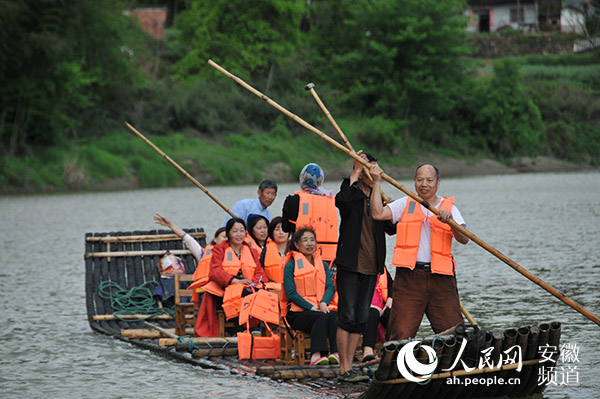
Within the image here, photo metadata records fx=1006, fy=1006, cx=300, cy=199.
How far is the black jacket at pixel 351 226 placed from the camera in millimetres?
7824

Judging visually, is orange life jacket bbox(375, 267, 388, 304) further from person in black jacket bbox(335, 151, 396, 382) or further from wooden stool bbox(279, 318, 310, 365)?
person in black jacket bbox(335, 151, 396, 382)

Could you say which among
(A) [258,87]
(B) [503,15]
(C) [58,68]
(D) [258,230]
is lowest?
(D) [258,230]

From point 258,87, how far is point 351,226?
50.3 m

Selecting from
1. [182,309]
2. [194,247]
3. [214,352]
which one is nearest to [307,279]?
[214,352]

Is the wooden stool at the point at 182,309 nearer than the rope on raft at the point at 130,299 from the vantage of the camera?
Answer: Yes

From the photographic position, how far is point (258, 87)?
189 ft

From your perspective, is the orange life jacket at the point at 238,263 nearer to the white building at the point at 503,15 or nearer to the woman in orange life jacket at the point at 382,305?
the woman in orange life jacket at the point at 382,305

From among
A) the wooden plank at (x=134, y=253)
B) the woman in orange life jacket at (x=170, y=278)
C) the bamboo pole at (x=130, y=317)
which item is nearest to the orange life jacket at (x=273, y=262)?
the woman in orange life jacket at (x=170, y=278)

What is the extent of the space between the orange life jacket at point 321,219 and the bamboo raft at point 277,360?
1.12m

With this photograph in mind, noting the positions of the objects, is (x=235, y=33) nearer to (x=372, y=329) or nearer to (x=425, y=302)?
(x=372, y=329)

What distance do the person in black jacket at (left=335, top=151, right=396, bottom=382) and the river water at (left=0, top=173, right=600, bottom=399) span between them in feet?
1.85

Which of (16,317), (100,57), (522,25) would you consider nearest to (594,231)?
(16,317)

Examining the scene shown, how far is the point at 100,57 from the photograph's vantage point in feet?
158

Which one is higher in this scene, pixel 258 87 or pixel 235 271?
pixel 258 87
